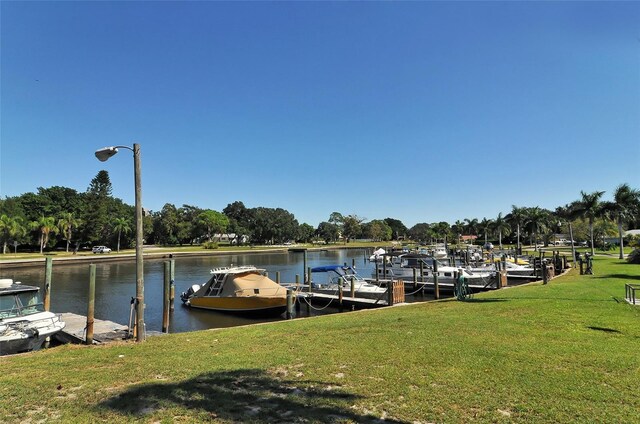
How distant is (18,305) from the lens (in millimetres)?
14695

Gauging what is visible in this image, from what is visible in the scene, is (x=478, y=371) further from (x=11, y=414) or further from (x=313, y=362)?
(x=11, y=414)

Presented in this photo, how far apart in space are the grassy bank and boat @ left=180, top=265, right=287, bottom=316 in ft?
37.8

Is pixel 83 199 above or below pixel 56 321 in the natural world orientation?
above

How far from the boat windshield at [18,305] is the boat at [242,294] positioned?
33.4 feet

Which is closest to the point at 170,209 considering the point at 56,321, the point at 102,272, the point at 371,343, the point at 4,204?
the point at 4,204

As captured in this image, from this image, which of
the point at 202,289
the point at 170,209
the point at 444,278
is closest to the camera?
the point at 202,289

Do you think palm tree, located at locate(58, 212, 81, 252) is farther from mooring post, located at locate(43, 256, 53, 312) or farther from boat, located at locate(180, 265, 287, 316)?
mooring post, located at locate(43, 256, 53, 312)

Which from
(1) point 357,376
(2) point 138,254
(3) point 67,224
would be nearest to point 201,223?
(3) point 67,224

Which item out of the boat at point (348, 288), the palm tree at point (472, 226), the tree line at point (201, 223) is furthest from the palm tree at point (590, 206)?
the palm tree at point (472, 226)

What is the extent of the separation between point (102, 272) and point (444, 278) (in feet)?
134

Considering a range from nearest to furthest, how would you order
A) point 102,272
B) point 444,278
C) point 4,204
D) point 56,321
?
point 56,321, point 444,278, point 102,272, point 4,204

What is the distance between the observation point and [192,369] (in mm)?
7926

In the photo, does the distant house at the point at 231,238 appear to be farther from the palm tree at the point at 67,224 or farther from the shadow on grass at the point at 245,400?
the shadow on grass at the point at 245,400

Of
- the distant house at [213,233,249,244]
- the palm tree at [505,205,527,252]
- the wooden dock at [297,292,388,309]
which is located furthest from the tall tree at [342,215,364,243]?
the wooden dock at [297,292,388,309]
